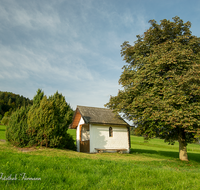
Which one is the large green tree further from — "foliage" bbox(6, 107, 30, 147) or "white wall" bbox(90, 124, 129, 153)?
"foliage" bbox(6, 107, 30, 147)

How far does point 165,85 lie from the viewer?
1372 centimetres

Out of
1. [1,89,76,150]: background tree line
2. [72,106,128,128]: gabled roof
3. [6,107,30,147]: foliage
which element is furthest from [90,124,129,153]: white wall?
[6,107,30,147]: foliage

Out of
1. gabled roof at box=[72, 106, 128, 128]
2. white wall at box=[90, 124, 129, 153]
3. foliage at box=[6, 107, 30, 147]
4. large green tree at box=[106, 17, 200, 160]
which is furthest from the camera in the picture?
gabled roof at box=[72, 106, 128, 128]

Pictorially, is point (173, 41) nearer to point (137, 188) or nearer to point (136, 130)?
point (136, 130)

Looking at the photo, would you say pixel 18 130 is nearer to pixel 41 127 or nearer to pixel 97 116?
pixel 41 127

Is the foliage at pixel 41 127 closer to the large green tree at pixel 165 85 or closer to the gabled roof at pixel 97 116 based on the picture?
the gabled roof at pixel 97 116

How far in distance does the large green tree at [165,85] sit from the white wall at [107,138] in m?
3.72

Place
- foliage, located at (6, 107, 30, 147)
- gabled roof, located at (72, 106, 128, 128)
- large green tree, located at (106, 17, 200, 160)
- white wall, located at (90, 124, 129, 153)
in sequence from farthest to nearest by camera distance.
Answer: gabled roof, located at (72, 106, 128, 128)
white wall, located at (90, 124, 129, 153)
foliage, located at (6, 107, 30, 147)
large green tree, located at (106, 17, 200, 160)

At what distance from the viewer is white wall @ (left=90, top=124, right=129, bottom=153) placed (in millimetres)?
18641

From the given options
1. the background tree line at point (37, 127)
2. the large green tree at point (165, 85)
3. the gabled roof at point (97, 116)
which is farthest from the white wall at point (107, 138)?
the background tree line at point (37, 127)

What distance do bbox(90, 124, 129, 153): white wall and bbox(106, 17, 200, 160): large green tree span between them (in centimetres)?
372

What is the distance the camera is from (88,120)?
1853cm

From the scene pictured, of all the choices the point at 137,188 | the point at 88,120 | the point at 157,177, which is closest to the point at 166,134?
the point at 88,120

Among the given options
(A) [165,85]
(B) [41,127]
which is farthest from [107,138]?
(A) [165,85]
